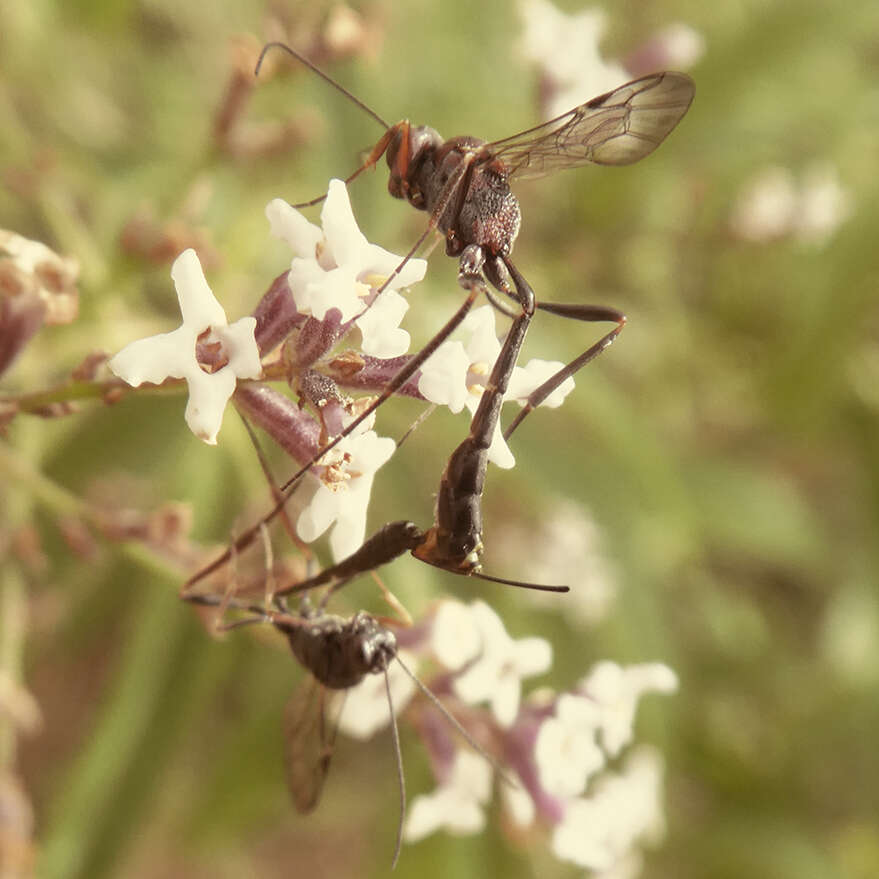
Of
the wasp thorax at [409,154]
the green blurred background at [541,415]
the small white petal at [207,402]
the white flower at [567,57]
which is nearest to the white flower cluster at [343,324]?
the small white petal at [207,402]

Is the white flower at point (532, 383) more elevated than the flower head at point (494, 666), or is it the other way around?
the white flower at point (532, 383)

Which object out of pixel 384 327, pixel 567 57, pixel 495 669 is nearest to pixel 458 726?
pixel 495 669

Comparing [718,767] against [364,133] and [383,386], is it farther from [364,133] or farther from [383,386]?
[383,386]

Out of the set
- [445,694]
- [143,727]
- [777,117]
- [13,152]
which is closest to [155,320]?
Result: [13,152]

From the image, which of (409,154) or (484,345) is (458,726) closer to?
(484,345)

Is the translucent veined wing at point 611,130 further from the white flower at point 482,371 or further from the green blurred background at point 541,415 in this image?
the green blurred background at point 541,415

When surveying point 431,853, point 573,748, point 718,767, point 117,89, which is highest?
point 117,89

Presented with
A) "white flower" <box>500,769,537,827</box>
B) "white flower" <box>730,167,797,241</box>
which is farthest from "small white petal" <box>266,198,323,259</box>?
"white flower" <box>730,167,797,241</box>
